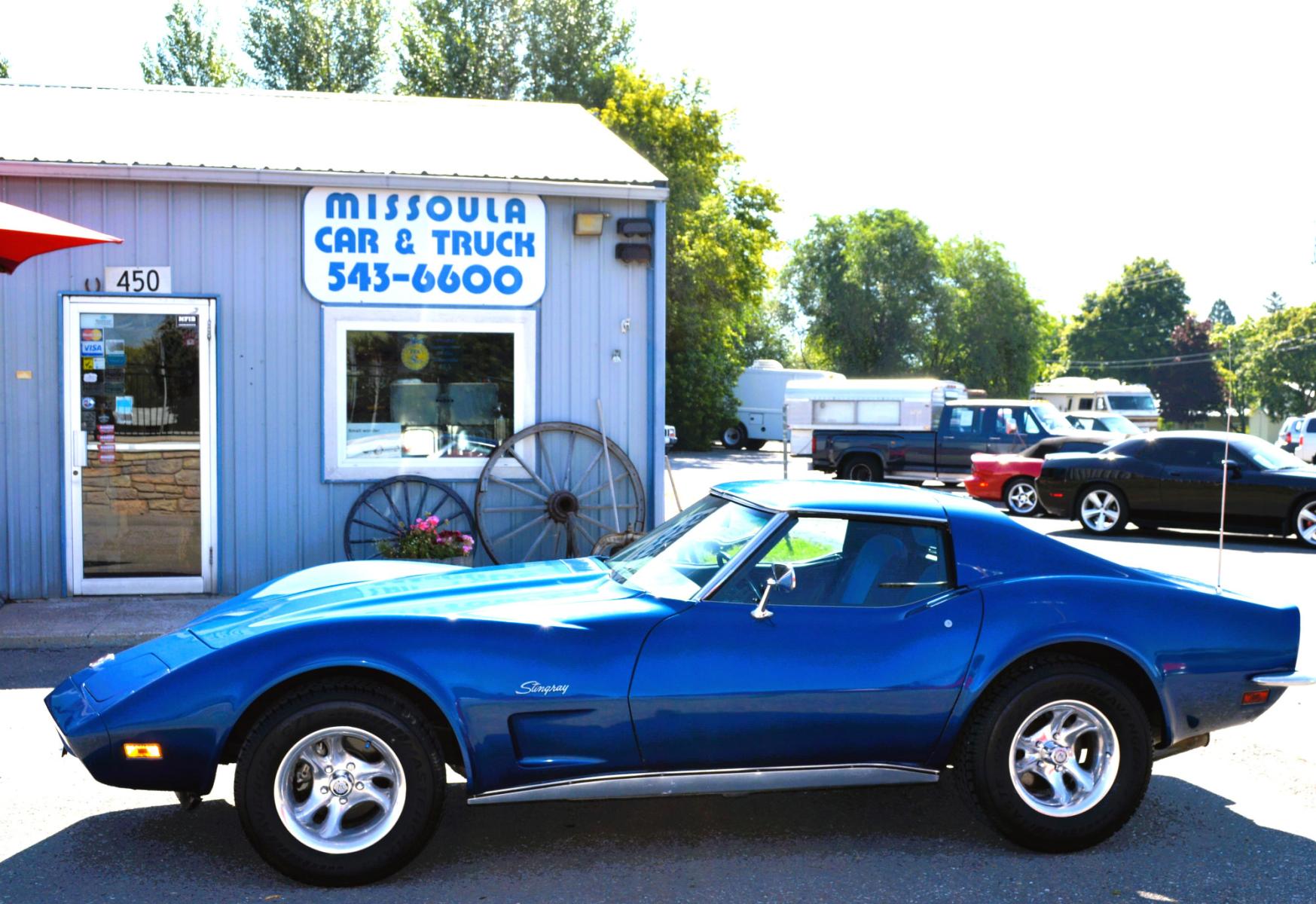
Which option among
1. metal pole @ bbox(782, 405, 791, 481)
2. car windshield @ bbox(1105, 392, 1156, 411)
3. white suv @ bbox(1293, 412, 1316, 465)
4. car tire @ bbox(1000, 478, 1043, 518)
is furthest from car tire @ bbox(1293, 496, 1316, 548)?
car windshield @ bbox(1105, 392, 1156, 411)

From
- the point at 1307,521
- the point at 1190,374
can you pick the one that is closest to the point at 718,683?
the point at 1307,521

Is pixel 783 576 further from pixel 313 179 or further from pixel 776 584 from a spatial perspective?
pixel 313 179

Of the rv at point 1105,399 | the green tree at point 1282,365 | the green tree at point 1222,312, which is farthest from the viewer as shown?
the green tree at point 1222,312

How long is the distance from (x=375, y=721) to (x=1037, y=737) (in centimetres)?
233

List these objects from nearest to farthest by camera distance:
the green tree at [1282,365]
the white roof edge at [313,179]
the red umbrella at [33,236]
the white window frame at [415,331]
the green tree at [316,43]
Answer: the red umbrella at [33,236] → the white roof edge at [313,179] → the white window frame at [415,331] → the green tree at [316,43] → the green tree at [1282,365]

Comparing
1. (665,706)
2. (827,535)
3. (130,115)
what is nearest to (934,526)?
(827,535)

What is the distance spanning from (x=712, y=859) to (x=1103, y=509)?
13283 millimetres

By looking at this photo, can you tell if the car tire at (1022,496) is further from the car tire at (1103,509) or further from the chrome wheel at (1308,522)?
the chrome wheel at (1308,522)

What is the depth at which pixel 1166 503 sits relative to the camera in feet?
52.5

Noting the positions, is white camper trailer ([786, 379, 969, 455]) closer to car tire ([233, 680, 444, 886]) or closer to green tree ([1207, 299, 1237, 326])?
car tire ([233, 680, 444, 886])

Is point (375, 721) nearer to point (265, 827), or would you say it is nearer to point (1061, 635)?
point (265, 827)

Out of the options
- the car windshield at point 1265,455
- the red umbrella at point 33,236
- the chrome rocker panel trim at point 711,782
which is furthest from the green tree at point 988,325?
the chrome rocker panel trim at point 711,782

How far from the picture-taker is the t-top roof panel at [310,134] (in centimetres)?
1022

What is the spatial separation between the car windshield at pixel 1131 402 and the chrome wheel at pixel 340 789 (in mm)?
33937
